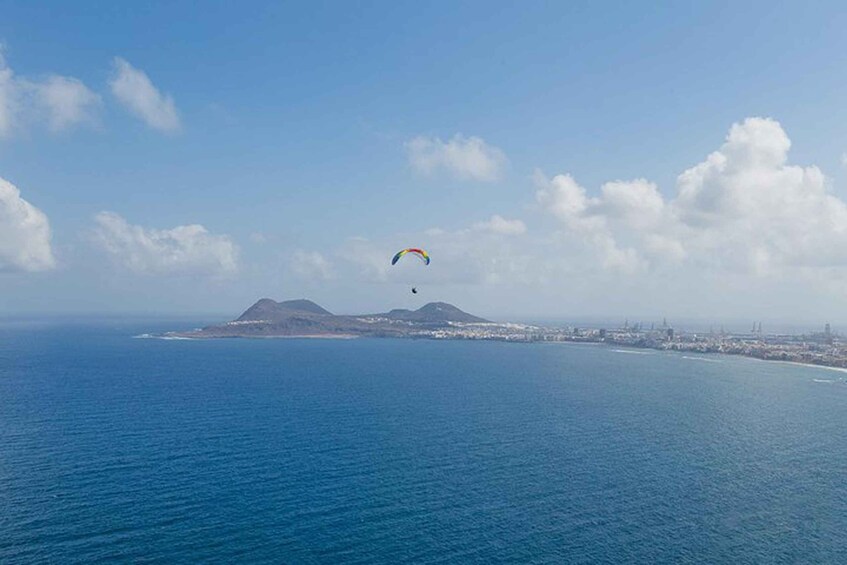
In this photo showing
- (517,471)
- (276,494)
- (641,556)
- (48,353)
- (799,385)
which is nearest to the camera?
(641,556)

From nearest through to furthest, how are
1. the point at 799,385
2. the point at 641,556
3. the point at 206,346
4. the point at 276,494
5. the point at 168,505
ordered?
1. the point at 641,556
2. the point at 168,505
3. the point at 276,494
4. the point at 799,385
5. the point at 206,346

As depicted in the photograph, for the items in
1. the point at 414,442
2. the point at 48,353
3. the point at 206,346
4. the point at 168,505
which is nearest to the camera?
the point at 168,505

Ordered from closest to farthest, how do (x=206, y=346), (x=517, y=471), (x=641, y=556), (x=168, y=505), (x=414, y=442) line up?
(x=641, y=556), (x=168, y=505), (x=517, y=471), (x=414, y=442), (x=206, y=346)

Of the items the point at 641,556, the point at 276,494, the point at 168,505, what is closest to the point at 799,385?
the point at 641,556

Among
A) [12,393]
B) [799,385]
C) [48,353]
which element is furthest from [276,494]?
[48,353]

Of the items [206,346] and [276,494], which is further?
[206,346]

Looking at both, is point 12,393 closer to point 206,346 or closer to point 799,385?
point 206,346

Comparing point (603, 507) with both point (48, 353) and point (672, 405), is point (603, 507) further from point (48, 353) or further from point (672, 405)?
point (48, 353)
